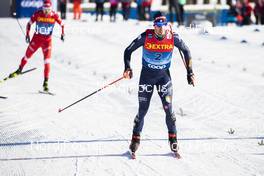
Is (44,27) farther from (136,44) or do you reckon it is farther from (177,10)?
(177,10)

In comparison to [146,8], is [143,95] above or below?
below

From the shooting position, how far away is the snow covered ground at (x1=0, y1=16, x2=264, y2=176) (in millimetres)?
6613

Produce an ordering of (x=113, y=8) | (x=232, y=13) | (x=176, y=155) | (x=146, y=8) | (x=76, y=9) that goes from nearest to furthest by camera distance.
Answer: (x=176, y=155)
(x=232, y=13)
(x=146, y=8)
(x=113, y=8)
(x=76, y=9)

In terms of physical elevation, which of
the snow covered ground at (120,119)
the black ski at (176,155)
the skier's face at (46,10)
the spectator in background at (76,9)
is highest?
the skier's face at (46,10)

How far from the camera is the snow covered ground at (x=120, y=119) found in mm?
6613

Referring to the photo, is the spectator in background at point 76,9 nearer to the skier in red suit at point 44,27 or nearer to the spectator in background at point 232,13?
the spectator in background at point 232,13

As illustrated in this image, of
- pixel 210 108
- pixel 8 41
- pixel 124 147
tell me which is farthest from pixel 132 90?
pixel 8 41

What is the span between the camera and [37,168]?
20.9 ft

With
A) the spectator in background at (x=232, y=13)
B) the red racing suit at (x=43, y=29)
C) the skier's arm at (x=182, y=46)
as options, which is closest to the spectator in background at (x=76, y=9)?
the spectator in background at (x=232, y=13)

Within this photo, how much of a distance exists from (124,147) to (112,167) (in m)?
0.97

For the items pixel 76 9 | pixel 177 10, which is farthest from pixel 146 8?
pixel 76 9

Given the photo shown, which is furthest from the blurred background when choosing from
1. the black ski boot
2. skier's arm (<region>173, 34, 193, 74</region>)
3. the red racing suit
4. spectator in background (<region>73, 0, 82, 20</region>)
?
the black ski boot

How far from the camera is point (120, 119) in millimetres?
9258

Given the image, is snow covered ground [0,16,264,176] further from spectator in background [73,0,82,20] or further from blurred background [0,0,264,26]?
spectator in background [73,0,82,20]
